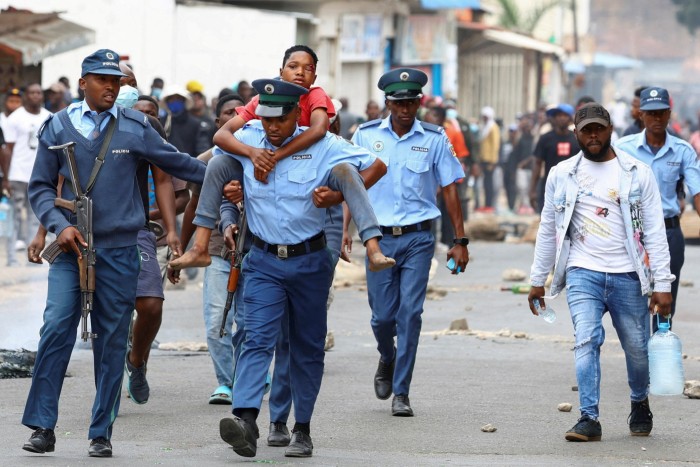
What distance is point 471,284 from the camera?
1747cm

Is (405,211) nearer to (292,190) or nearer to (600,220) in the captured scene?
(600,220)

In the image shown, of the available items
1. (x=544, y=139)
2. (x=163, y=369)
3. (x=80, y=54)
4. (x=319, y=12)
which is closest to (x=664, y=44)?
(x=319, y=12)

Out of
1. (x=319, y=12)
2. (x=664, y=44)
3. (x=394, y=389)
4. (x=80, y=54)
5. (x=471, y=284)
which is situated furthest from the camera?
(x=664, y=44)

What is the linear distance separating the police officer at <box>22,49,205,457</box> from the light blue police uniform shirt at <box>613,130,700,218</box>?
3944 millimetres

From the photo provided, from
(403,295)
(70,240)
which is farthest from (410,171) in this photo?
(70,240)

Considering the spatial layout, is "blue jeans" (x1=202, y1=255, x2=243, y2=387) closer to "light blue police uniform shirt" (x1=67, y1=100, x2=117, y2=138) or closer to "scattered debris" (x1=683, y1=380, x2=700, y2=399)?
"light blue police uniform shirt" (x1=67, y1=100, x2=117, y2=138)

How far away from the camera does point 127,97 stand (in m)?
9.23

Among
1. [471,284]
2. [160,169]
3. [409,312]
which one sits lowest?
[471,284]

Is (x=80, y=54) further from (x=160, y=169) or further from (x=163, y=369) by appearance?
(x=160, y=169)

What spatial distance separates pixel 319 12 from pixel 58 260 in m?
24.9

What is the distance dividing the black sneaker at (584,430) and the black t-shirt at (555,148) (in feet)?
30.3

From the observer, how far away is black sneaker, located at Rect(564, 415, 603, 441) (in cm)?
818

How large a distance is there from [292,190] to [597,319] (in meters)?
1.84

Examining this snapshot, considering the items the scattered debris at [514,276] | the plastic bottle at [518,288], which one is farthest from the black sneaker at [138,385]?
the scattered debris at [514,276]
